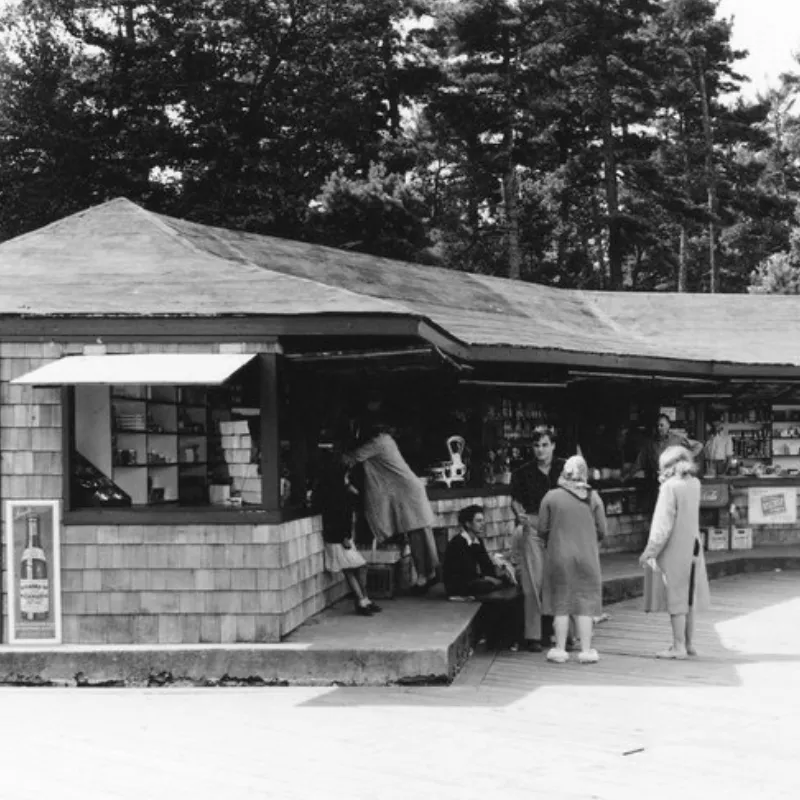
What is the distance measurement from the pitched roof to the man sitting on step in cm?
169

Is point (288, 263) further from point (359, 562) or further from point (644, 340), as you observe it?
point (644, 340)

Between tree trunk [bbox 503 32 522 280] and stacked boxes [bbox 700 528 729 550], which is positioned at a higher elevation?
tree trunk [bbox 503 32 522 280]

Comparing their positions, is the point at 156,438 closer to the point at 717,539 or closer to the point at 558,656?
the point at 558,656

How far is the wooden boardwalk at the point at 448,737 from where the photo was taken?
Result: 19.9ft

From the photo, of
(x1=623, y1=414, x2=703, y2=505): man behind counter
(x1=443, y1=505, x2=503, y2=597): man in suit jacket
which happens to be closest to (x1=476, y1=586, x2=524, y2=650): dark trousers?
(x1=443, y1=505, x2=503, y2=597): man in suit jacket

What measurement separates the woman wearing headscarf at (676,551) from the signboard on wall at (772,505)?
7.80 m

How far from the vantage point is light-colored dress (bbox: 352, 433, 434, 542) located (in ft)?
37.4

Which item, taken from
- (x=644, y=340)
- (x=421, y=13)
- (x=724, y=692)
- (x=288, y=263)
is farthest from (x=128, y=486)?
(x=421, y=13)

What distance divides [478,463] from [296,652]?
225 inches

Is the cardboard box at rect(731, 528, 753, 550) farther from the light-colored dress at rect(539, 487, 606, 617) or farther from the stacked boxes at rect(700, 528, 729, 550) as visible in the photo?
the light-colored dress at rect(539, 487, 606, 617)

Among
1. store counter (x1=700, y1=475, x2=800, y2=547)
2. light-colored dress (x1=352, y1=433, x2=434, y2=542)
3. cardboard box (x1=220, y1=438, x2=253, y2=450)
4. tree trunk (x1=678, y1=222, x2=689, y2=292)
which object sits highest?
tree trunk (x1=678, y1=222, x2=689, y2=292)

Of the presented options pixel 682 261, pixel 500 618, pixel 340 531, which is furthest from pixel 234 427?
pixel 682 261

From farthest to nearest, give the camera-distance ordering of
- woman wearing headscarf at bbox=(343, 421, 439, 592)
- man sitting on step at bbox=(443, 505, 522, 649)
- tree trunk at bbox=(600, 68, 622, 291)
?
tree trunk at bbox=(600, 68, 622, 291) → woman wearing headscarf at bbox=(343, 421, 439, 592) → man sitting on step at bbox=(443, 505, 522, 649)

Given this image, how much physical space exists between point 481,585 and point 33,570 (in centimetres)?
364
